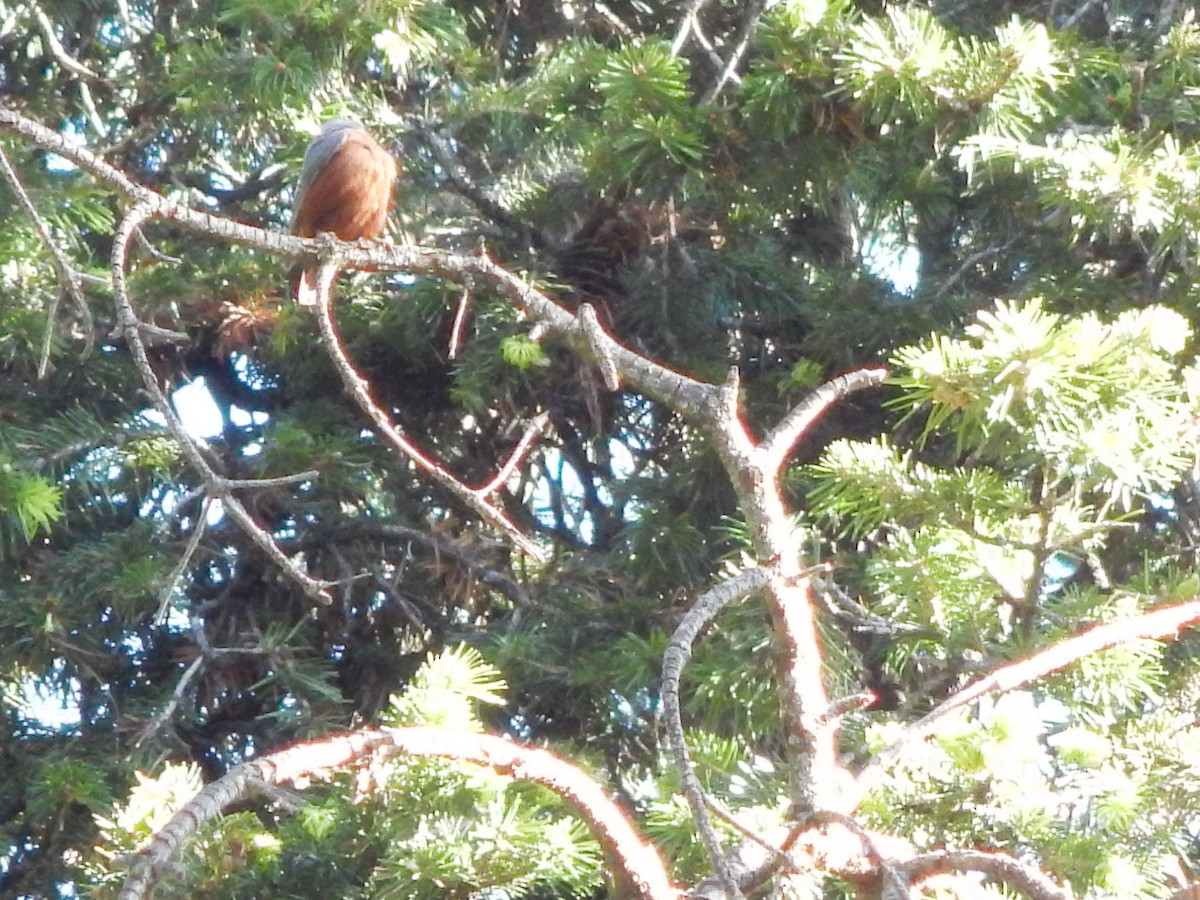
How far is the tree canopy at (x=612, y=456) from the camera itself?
1.80 m

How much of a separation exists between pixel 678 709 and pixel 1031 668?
0.46 metres

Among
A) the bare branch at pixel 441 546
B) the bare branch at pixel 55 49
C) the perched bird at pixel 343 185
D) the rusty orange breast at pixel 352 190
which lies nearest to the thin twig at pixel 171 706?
the bare branch at pixel 441 546

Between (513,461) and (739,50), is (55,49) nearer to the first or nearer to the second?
(739,50)

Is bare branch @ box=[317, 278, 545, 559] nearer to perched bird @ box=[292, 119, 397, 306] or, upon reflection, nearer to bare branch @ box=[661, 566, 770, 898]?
bare branch @ box=[661, 566, 770, 898]

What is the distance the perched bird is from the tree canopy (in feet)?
0.20

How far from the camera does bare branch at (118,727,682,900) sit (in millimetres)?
1332

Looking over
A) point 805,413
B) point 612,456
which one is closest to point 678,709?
point 805,413

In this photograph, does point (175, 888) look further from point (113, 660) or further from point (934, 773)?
point (113, 660)

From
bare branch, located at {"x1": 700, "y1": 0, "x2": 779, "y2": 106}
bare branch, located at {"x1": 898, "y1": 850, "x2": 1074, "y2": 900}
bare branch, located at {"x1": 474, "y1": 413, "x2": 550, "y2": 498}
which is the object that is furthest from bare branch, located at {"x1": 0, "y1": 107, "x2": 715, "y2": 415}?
bare branch, located at {"x1": 700, "y1": 0, "x2": 779, "y2": 106}

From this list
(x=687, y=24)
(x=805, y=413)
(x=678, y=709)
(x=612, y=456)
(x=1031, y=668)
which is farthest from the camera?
(x=612, y=456)

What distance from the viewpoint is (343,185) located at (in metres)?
3.24

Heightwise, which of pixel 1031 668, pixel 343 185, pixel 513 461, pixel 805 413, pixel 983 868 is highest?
pixel 343 185

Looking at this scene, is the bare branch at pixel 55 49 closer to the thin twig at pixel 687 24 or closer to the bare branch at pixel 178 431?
the thin twig at pixel 687 24


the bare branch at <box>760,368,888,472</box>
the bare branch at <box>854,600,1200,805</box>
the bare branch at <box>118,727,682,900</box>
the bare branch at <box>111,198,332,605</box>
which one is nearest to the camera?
the bare branch at <box>118,727,682,900</box>
